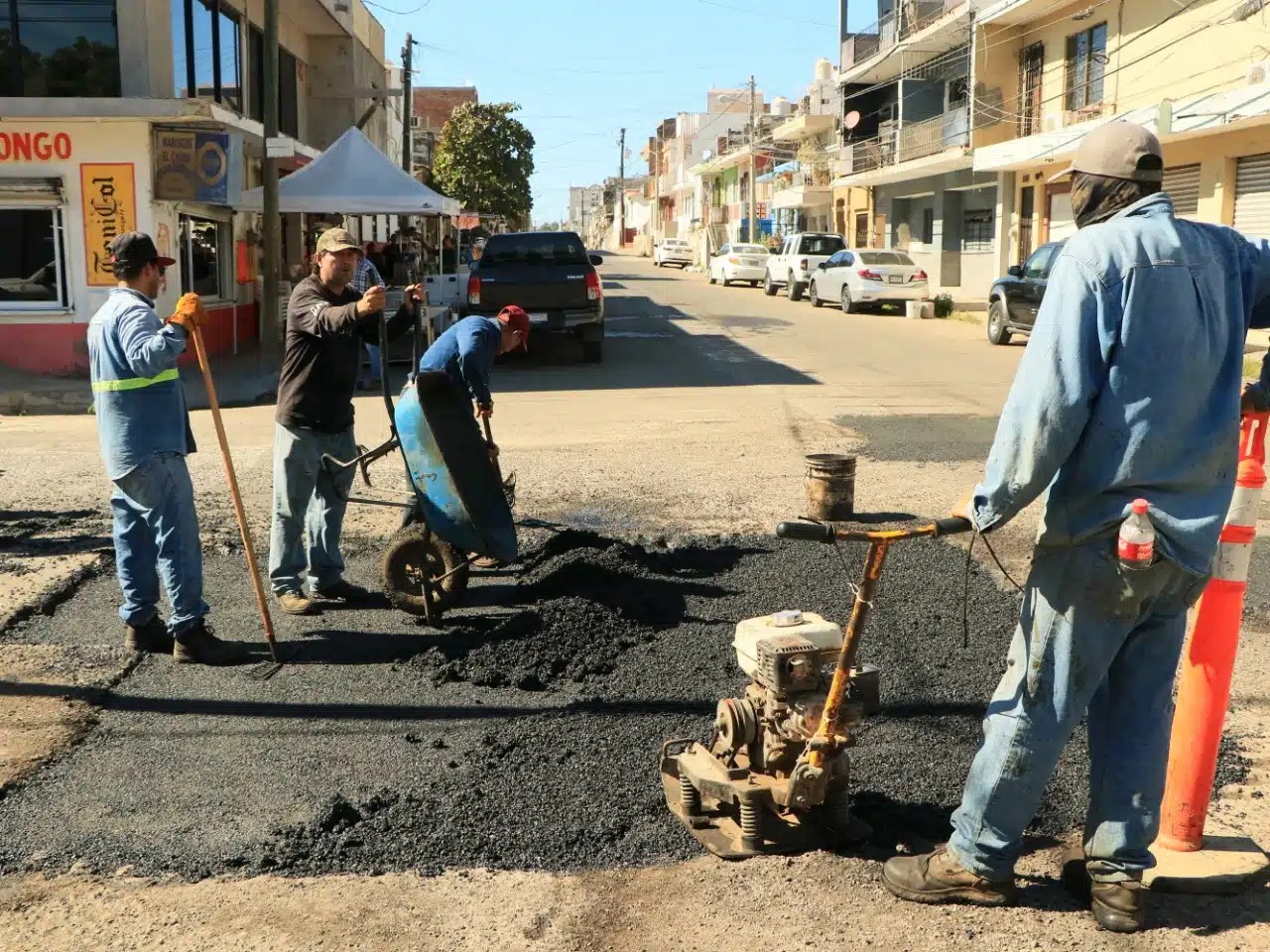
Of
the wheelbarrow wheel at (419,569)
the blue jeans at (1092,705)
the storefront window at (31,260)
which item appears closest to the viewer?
the blue jeans at (1092,705)

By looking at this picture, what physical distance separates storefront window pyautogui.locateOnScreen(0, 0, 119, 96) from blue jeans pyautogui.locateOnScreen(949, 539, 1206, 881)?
15824 mm

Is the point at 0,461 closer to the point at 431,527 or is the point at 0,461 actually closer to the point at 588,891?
the point at 431,527

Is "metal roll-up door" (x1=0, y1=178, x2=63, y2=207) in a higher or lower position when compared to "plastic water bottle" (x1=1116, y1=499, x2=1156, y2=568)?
higher

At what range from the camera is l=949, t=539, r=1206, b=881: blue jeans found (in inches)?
121

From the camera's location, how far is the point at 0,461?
415 inches

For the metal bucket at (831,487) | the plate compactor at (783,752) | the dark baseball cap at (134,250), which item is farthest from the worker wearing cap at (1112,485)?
the metal bucket at (831,487)

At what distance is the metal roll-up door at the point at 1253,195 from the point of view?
22.2m

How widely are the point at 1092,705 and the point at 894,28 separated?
1613 inches

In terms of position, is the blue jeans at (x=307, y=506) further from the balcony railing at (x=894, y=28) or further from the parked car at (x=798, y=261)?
the balcony railing at (x=894, y=28)

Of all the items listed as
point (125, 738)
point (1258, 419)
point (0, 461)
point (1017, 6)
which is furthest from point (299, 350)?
point (1017, 6)

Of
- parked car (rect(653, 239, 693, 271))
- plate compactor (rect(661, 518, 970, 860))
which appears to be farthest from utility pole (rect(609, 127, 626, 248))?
plate compactor (rect(661, 518, 970, 860))

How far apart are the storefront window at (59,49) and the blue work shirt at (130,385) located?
12.2 metres

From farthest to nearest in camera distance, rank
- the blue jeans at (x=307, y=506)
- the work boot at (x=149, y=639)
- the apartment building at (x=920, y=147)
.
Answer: the apartment building at (x=920, y=147)
the blue jeans at (x=307, y=506)
the work boot at (x=149, y=639)

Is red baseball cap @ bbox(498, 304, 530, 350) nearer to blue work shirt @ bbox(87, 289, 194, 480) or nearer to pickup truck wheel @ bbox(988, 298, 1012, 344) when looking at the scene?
blue work shirt @ bbox(87, 289, 194, 480)
